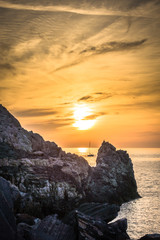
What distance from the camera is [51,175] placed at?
114 ft

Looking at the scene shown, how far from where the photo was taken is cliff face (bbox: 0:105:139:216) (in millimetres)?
30828

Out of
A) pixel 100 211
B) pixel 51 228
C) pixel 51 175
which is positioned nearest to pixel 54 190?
pixel 51 175

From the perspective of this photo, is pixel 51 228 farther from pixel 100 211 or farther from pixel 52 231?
pixel 100 211

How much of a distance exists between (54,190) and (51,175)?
119 inches

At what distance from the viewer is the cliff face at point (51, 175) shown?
30.8 meters

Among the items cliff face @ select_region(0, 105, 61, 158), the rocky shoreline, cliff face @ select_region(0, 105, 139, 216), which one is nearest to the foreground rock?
the rocky shoreline

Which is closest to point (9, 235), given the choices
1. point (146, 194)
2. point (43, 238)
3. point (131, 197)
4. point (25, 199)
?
point (43, 238)

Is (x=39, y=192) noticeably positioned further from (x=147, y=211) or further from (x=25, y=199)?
(x=147, y=211)

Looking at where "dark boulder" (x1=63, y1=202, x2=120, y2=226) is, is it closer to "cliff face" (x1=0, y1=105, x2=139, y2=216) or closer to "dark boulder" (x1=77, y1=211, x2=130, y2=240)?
"cliff face" (x1=0, y1=105, x2=139, y2=216)

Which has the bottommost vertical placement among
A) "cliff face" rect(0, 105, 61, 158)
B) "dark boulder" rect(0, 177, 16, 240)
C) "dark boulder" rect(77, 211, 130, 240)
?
"dark boulder" rect(77, 211, 130, 240)

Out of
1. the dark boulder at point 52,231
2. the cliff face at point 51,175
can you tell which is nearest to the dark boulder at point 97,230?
the dark boulder at point 52,231

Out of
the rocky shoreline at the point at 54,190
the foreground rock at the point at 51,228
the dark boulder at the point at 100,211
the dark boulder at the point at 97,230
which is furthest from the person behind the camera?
the dark boulder at the point at 100,211

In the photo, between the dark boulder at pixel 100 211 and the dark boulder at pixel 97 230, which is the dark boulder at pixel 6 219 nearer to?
the dark boulder at pixel 97 230

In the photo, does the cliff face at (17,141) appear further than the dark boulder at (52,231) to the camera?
Yes
